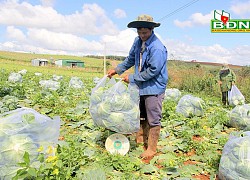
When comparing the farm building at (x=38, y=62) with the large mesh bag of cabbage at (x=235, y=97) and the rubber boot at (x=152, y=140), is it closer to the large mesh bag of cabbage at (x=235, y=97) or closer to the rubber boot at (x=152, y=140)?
the large mesh bag of cabbage at (x=235, y=97)

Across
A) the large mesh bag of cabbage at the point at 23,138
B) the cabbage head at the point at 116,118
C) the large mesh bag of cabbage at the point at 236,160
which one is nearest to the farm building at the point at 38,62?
the cabbage head at the point at 116,118

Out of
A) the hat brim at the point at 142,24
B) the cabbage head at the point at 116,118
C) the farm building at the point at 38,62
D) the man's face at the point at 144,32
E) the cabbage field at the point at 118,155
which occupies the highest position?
the farm building at the point at 38,62

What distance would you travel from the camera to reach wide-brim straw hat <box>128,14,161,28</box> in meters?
3.63

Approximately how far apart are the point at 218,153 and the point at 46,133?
2614mm

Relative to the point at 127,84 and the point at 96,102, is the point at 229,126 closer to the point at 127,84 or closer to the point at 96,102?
the point at 127,84

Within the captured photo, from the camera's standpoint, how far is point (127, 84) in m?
4.15

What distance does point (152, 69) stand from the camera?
367 centimetres

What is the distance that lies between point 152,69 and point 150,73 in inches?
2.3

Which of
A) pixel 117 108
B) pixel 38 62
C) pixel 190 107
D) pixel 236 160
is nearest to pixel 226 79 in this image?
pixel 190 107

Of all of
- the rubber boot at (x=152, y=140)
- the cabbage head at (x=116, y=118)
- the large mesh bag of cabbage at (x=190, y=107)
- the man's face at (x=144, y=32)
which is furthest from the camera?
the large mesh bag of cabbage at (x=190, y=107)

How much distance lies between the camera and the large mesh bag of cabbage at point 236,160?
9.38ft

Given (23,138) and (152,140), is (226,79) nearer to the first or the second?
(152,140)

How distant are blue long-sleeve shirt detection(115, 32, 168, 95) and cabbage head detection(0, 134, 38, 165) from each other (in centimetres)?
162

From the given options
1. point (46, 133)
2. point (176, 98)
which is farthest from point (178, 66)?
point (46, 133)
